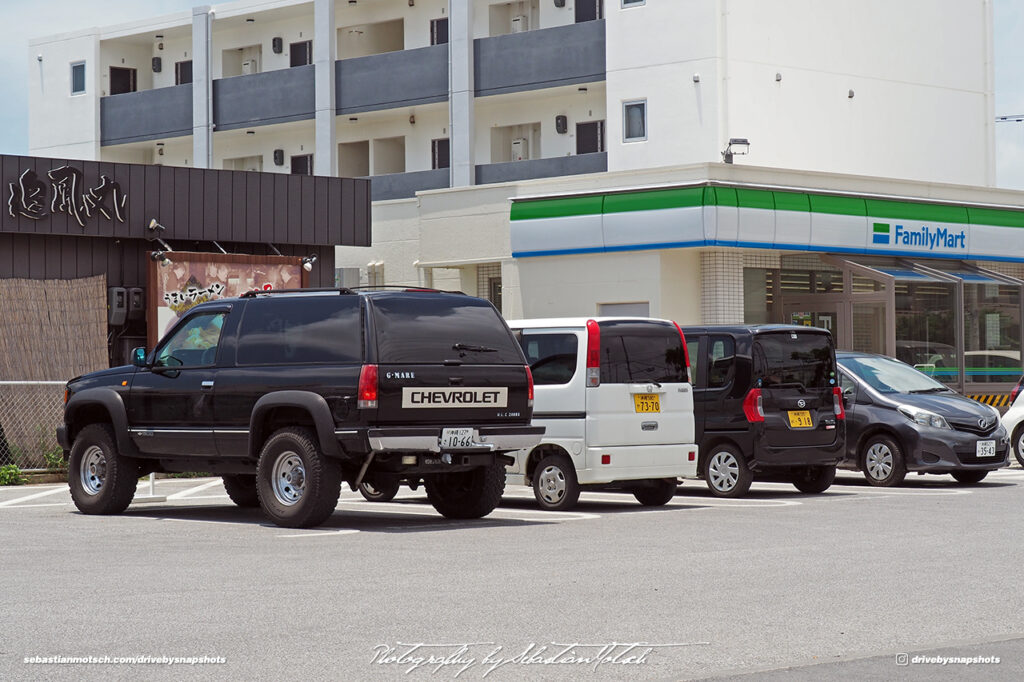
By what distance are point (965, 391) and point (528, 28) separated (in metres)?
15.1

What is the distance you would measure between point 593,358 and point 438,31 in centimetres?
2719

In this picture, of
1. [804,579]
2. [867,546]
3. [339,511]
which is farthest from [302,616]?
[339,511]

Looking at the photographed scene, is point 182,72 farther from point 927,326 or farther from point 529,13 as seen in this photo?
point 927,326

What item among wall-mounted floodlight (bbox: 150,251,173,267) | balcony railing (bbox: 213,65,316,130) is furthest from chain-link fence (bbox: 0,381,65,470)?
balcony railing (bbox: 213,65,316,130)

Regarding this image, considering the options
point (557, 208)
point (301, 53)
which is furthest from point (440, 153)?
point (557, 208)

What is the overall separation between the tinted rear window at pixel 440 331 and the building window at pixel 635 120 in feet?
73.1

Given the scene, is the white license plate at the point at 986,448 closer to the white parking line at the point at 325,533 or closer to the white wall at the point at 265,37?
the white parking line at the point at 325,533

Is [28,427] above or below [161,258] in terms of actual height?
below

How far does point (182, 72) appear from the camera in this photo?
154ft

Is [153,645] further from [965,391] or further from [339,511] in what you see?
[965,391]

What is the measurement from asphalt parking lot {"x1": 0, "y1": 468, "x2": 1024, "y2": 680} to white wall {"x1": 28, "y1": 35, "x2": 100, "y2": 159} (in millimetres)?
34304

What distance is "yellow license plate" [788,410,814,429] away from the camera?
55.9ft

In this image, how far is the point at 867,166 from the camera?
37.2m

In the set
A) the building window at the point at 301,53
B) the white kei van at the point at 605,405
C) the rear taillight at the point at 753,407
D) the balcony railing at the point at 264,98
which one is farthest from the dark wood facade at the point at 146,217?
the building window at the point at 301,53
